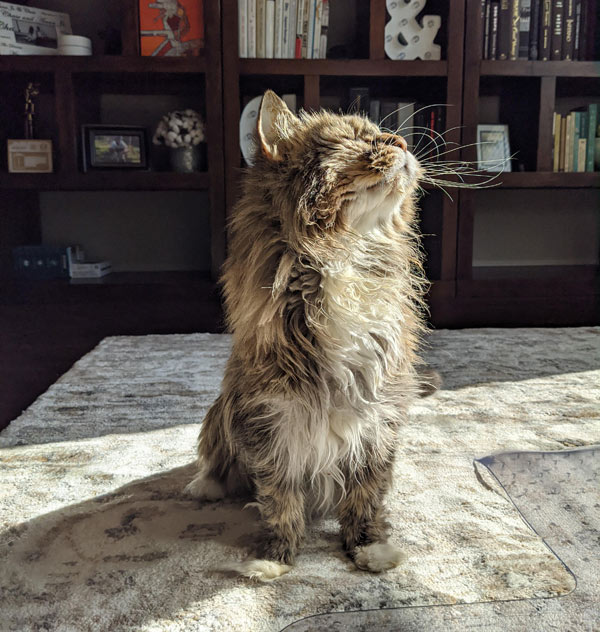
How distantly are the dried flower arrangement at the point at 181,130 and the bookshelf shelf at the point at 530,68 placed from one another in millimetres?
1317

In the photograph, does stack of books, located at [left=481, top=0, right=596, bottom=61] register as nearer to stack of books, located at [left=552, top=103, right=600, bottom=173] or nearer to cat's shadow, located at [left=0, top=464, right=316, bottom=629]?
stack of books, located at [left=552, top=103, right=600, bottom=173]

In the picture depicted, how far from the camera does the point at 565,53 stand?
9.00 feet

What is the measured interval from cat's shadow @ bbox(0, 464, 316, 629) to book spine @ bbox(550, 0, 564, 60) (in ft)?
8.43

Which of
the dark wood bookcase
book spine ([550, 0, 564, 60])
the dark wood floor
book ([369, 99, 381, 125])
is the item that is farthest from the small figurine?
book spine ([550, 0, 564, 60])

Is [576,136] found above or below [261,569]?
above

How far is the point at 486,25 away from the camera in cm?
270

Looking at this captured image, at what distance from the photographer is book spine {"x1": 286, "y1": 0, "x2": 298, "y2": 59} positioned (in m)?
2.61

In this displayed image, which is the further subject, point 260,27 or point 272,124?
point 260,27

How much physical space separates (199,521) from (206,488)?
76 millimetres

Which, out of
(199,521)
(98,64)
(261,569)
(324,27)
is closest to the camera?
(261,569)

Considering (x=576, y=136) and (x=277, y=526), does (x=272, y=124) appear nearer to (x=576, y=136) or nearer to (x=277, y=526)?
(x=277, y=526)

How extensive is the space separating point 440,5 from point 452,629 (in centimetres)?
270

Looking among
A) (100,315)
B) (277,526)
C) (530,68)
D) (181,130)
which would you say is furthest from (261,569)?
(530,68)

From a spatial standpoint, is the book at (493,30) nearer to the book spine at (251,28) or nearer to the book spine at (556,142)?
the book spine at (556,142)
